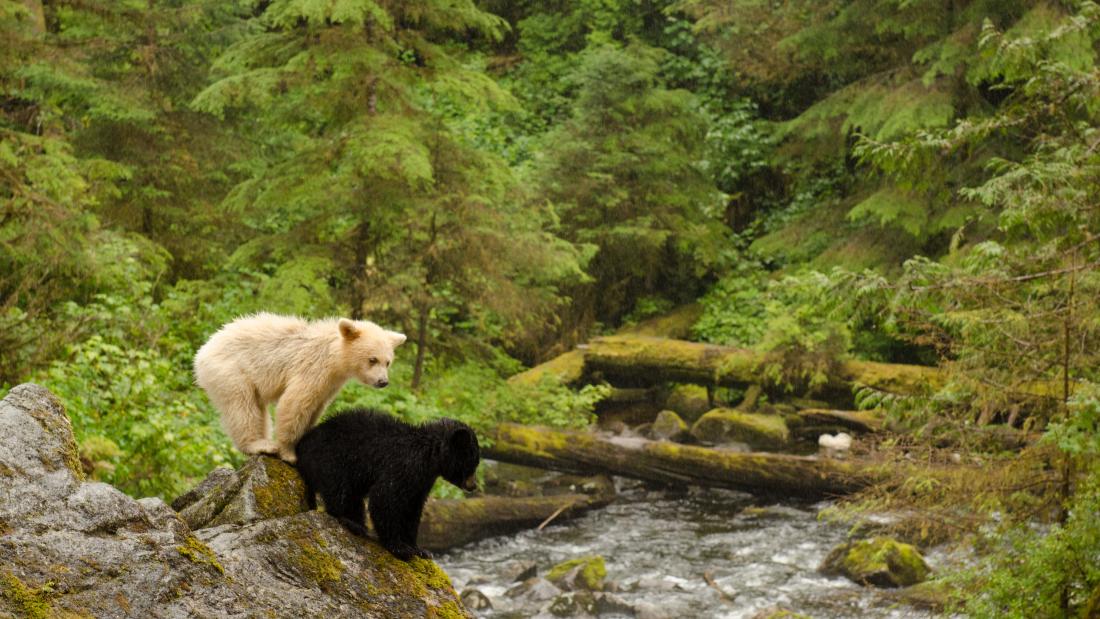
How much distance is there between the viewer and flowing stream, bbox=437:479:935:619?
10023mm

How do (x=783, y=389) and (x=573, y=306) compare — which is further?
(x=573, y=306)

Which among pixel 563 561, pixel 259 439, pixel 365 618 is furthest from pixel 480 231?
pixel 365 618

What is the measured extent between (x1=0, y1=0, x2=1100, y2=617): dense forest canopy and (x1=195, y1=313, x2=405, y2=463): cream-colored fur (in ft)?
11.6

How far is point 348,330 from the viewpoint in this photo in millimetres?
4555

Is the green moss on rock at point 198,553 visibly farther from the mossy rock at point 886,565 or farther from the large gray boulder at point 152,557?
the mossy rock at point 886,565

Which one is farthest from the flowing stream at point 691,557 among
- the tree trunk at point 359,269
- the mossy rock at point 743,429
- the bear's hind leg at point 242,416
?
the bear's hind leg at point 242,416

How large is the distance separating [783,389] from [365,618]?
14245 millimetres

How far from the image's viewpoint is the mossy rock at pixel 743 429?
51.1 ft

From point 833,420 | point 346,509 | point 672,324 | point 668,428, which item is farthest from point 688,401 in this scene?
point 346,509

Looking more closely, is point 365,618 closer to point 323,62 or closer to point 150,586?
point 150,586

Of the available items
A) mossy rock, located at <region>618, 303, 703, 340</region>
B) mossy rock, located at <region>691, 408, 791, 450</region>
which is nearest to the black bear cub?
mossy rock, located at <region>691, 408, 791, 450</region>

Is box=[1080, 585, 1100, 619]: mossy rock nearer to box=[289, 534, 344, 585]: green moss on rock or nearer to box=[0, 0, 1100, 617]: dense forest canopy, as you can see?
box=[0, 0, 1100, 617]: dense forest canopy

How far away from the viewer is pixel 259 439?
4.66 metres

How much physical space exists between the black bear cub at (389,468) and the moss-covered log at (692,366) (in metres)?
12.5
